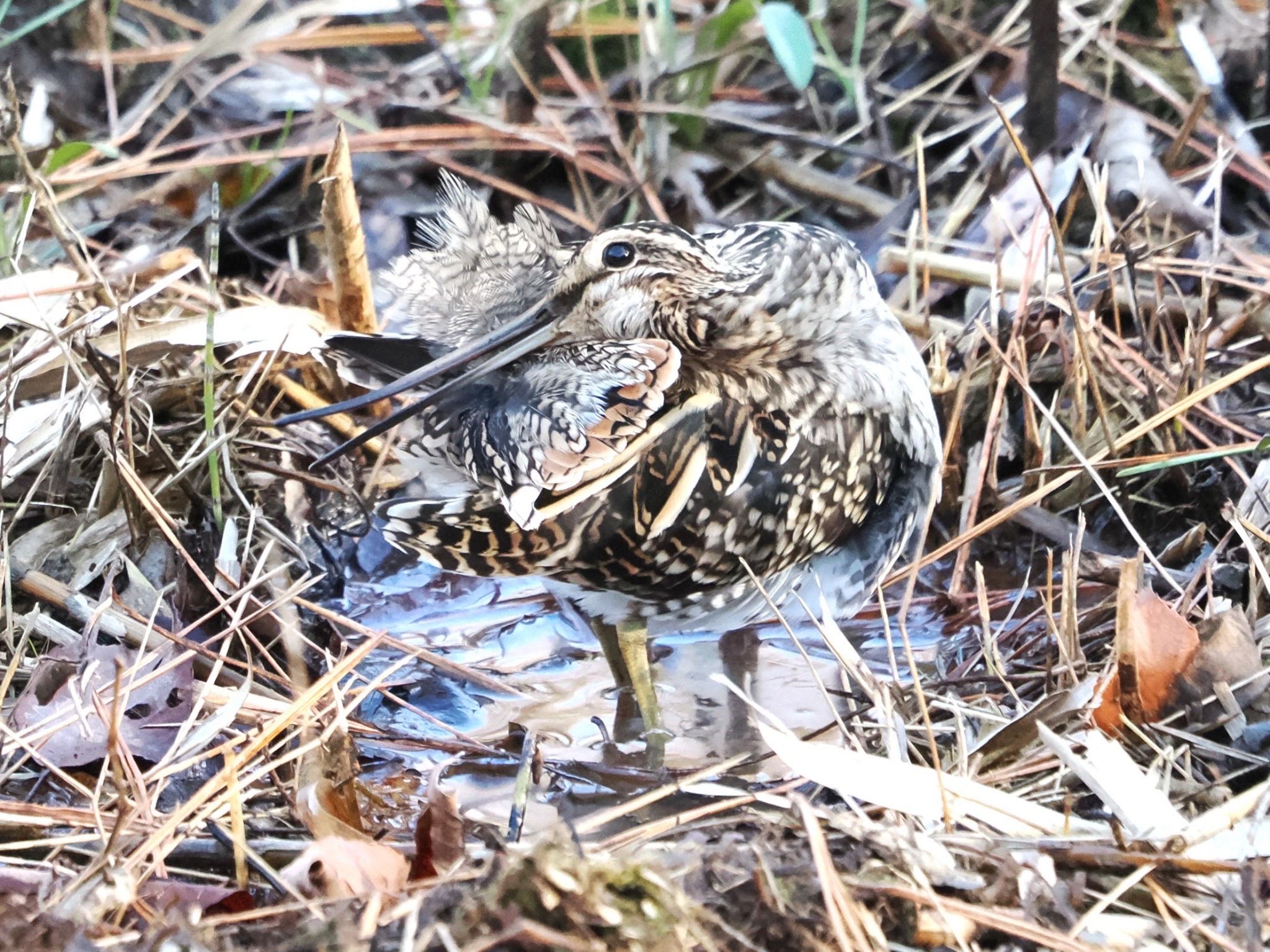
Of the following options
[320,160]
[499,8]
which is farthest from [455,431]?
[499,8]

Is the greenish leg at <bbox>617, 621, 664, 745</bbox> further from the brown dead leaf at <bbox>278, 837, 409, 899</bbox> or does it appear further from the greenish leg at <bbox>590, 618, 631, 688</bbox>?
the brown dead leaf at <bbox>278, 837, 409, 899</bbox>

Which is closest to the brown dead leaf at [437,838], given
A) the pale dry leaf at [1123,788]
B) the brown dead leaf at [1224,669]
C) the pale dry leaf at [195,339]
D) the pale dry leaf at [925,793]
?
the pale dry leaf at [925,793]

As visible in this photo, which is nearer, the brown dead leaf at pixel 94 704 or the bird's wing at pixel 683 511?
the brown dead leaf at pixel 94 704

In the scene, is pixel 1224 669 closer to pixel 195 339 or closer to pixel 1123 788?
pixel 1123 788

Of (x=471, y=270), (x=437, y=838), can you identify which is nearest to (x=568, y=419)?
(x=471, y=270)

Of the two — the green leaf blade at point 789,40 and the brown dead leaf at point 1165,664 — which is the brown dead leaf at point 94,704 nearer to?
the brown dead leaf at point 1165,664

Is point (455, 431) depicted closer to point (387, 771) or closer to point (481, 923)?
point (387, 771)
